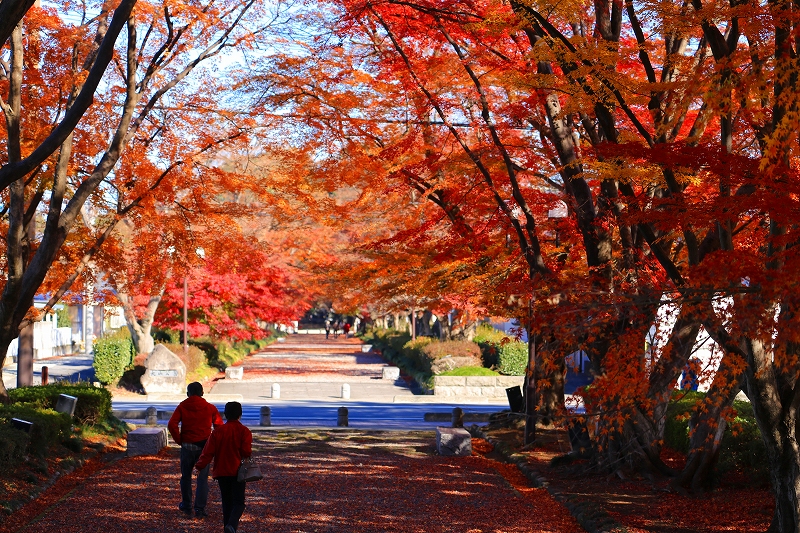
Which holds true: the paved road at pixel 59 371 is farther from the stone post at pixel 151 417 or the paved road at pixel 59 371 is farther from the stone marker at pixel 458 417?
the stone marker at pixel 458 417

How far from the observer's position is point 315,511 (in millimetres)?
11930

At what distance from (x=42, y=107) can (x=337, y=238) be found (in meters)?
48.1

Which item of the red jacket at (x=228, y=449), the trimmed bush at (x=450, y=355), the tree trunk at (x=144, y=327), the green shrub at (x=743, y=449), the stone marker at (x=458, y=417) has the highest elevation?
the tree trunk at (x=144, y=327)

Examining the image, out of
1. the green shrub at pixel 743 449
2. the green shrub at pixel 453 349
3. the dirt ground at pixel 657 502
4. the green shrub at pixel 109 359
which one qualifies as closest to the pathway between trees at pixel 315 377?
the green shrub at pixel 453 349

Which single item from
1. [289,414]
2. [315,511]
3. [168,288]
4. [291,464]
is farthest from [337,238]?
[315,511]

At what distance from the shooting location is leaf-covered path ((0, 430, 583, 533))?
10.8 metres

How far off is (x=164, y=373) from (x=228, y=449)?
23.8 meters

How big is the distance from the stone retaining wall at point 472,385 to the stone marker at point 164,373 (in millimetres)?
9001

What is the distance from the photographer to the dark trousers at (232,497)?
9.27 meters

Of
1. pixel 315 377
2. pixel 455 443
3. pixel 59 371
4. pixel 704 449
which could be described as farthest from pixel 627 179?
pixel 59 371

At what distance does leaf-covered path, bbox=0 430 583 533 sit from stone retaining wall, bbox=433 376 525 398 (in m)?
14.7

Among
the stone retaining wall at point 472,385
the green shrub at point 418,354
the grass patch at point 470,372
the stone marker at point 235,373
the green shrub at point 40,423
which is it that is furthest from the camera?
the stone marker at point 235,373

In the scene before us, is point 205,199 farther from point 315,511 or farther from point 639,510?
point 639,510

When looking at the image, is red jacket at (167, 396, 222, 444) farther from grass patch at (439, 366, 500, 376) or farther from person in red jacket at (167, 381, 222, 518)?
Answer: grass patch at (439, 366, 500, 376)
